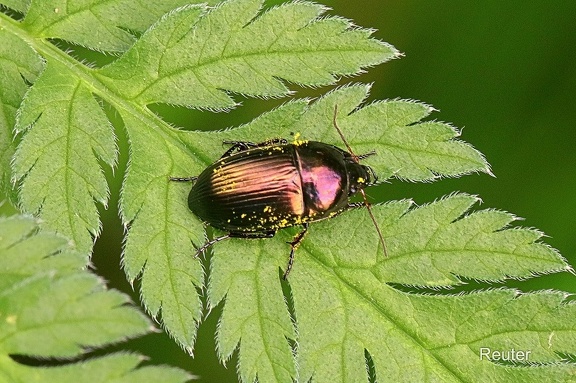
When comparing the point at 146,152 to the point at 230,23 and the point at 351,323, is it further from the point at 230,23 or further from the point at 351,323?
the point at 351,323

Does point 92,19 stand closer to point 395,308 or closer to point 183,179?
point 183,179

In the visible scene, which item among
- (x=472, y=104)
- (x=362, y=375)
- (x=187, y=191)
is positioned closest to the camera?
(x=362, y=375)

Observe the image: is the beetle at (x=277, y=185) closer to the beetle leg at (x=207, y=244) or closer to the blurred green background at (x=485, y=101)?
the beetle leg at (x=207, y=244)

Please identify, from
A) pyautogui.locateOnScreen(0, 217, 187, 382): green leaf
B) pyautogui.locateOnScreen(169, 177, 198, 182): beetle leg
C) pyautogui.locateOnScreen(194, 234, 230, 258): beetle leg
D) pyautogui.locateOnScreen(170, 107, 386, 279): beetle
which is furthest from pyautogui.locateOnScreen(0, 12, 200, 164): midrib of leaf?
pyautogui.locateOnScreen(0, 217, 187, 382): green leaf

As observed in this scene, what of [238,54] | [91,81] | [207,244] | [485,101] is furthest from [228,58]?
[485,101]

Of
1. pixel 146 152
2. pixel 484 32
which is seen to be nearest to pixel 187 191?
pixel 146 152

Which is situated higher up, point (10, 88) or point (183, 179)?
point (10, 88)
